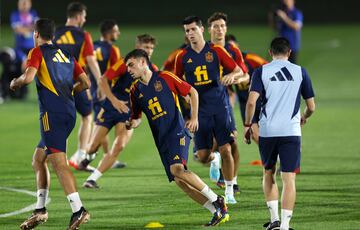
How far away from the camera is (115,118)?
14422mm

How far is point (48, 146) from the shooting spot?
1061 centimetres

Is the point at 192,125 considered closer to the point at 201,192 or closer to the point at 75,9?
the point at 201,192

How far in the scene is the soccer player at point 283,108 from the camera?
994cm

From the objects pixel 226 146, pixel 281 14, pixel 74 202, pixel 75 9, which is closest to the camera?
pixel 74 202

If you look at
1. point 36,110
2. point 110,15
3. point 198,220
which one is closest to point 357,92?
point 36,110

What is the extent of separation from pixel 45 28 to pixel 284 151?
3.08 m

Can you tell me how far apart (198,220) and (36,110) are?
1332 cm

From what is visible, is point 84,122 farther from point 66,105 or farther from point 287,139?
point 287,139

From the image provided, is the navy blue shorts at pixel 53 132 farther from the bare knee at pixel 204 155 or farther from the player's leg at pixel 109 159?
the player's leg at pixel 109 159

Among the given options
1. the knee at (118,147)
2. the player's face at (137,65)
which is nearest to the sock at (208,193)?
the player's face at (137,65)

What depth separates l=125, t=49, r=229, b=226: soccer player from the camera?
10.6 metres

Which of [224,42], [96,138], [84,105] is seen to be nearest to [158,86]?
[224,42]

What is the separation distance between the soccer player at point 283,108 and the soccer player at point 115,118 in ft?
12.5

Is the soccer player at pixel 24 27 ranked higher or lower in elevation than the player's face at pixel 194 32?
lower
